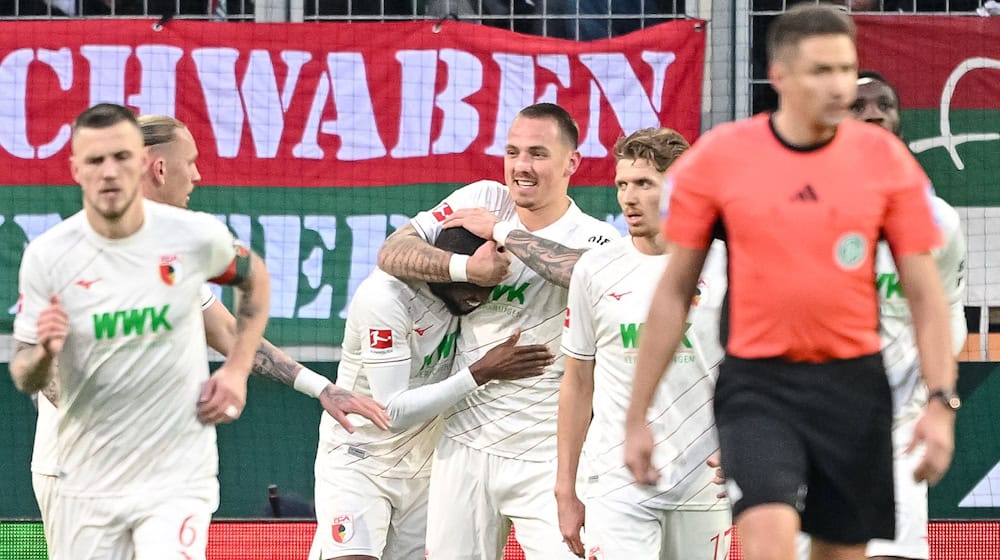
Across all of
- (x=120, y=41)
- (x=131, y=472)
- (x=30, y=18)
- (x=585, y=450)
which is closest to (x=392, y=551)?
(x=585, y=450)

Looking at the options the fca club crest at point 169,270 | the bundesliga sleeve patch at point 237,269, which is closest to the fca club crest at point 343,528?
the bundesliga sleeve patch at point 237,269

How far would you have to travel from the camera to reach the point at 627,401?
6270mm

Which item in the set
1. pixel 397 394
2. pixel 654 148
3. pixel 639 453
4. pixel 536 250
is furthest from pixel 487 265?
pixel 639 453

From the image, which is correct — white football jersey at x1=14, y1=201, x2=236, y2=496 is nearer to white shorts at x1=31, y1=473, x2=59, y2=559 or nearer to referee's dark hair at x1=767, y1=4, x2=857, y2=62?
white shorts at x1=31, y1=473, x2=59, y2=559

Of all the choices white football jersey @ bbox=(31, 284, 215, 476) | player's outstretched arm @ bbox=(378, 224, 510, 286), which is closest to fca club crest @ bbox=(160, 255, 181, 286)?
white football jersey @ bbox=(31, 284, 215, 476)

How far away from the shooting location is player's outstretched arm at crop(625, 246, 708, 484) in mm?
4574

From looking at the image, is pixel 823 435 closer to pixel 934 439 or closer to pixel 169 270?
pixel 934 439

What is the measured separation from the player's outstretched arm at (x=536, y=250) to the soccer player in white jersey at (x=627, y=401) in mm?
272

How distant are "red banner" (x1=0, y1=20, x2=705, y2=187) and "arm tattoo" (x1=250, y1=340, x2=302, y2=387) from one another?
3.41 m

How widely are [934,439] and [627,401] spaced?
210cm

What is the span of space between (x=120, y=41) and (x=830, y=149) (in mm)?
6847

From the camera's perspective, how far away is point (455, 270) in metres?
6.80

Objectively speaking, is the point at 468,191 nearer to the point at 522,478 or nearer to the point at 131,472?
the point at 522,478

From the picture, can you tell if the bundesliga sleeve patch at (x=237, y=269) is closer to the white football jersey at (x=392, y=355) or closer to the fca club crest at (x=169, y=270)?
the fca club crest at (x=169, y=270)
